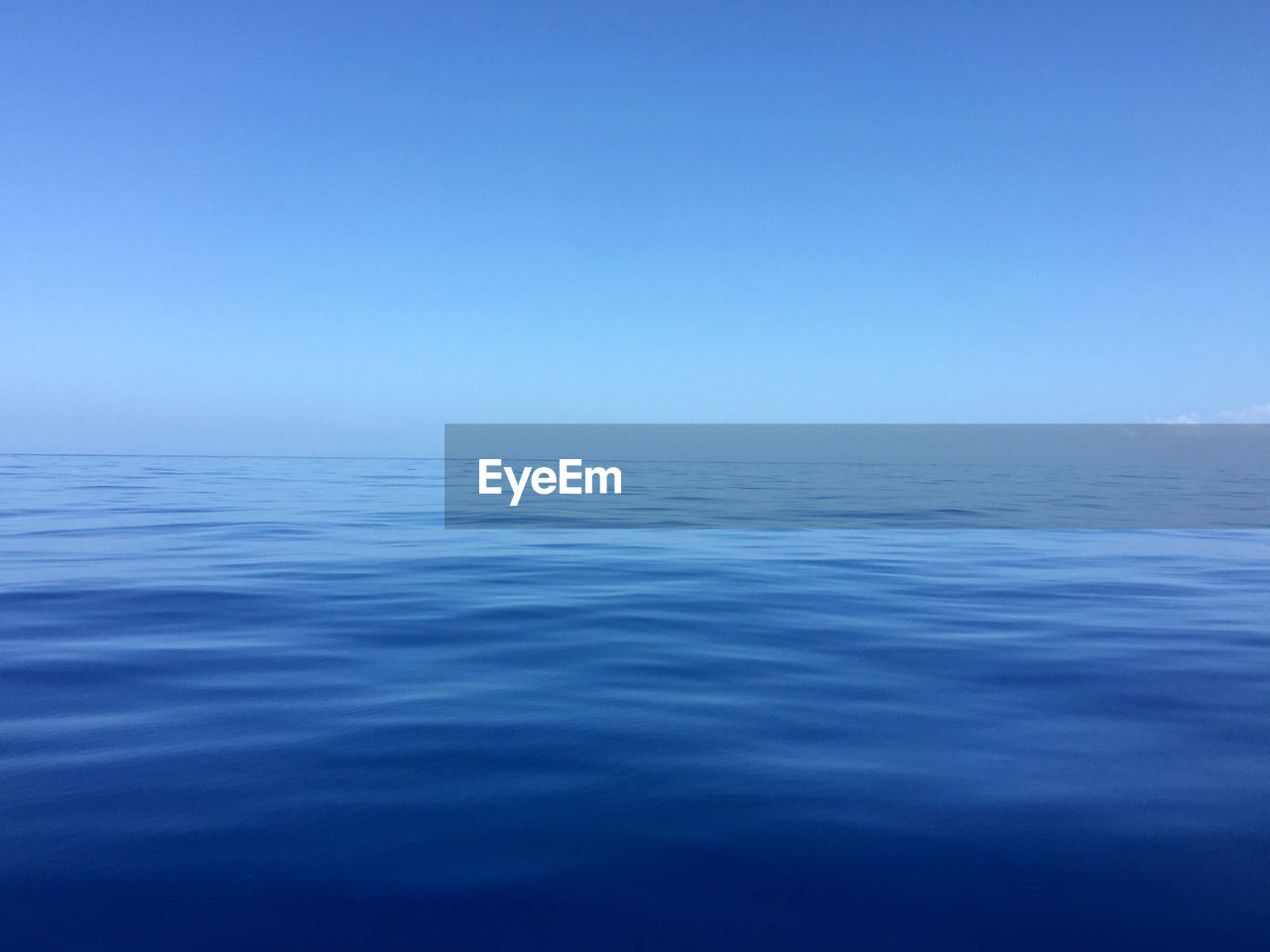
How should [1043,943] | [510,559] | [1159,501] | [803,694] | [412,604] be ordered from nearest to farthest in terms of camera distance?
[1043,943] < [803,694] < [412,604] < [510,559] < [1159,501]

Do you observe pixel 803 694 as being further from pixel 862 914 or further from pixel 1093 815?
pixel 862 914

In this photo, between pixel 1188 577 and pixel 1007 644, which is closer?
pixel 1007 644

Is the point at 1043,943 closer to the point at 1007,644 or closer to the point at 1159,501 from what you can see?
the point at 1007,644

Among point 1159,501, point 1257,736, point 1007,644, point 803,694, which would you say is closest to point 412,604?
point 803,694

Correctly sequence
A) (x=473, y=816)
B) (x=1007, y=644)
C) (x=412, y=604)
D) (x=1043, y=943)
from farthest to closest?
1. (x=412, y=604)
2. (x=1007, y=644)
3. (x=473, y=816)
4. (x=1043, y=943)

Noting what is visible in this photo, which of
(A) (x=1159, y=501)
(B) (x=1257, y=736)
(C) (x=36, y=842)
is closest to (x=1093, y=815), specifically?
(B) (x=1257, y=736)

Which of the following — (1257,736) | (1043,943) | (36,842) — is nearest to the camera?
(1043,943)
